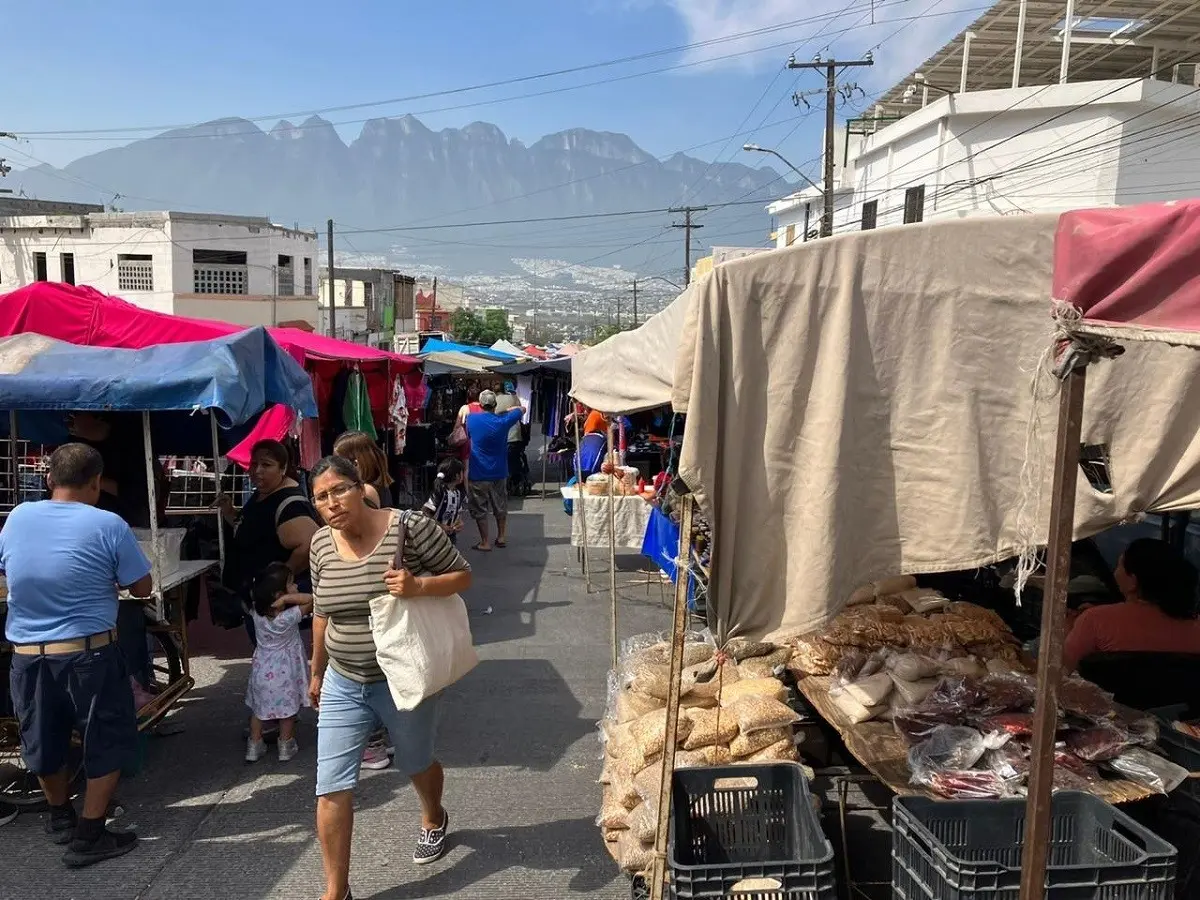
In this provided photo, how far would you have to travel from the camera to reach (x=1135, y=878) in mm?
2367

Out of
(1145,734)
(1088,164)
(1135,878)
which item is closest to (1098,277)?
(1135,878)

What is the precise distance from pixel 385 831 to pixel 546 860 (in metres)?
0.83

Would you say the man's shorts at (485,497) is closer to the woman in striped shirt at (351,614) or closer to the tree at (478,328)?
the woman in striped shirt at (351,614)

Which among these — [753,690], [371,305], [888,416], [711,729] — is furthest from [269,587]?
[371,305]

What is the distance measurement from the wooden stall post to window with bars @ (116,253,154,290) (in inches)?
1633

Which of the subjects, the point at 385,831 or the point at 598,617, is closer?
the point at 385,831

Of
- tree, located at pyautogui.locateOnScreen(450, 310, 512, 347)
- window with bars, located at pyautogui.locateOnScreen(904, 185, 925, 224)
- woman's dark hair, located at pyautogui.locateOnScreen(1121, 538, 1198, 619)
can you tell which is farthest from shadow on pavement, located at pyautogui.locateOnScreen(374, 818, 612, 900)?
tree, located at pyautogui.locateOnScreen(450, 310, 512, 347)

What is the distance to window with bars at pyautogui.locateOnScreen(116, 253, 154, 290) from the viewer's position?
121 feet

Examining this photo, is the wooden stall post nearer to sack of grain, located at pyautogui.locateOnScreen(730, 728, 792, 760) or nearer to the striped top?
sack of grain, located at pyautogui.locateOnScreen(730, 728, 792, 760)

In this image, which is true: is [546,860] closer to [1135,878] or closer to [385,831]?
[385,831]

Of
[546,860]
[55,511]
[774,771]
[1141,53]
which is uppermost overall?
[1141,53]

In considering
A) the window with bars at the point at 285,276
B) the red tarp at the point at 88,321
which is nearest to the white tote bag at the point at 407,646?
the red tarp at the point at 88,321

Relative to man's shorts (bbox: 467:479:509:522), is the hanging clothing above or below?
above

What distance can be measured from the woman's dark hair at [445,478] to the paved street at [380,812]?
310 cm
